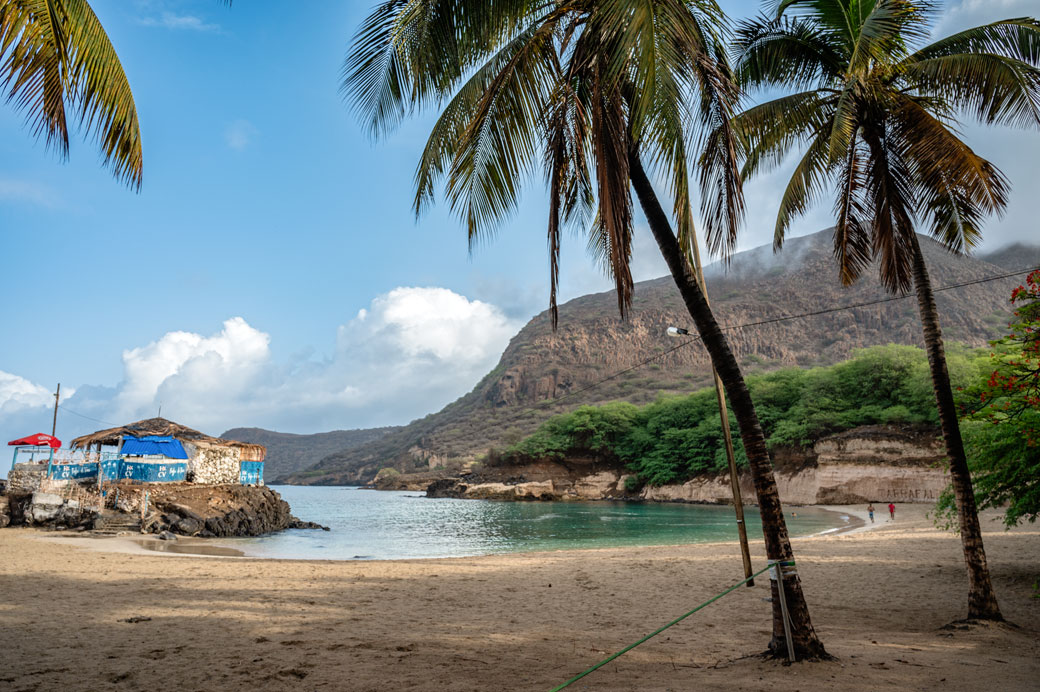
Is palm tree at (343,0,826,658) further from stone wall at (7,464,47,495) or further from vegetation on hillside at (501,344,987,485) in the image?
vegetation on hillside at (501,344,987,485)

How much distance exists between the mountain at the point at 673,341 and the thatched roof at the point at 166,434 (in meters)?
67.2

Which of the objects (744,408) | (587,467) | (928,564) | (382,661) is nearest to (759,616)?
(744,408)

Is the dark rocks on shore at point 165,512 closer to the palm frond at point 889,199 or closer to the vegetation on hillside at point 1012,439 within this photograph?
the palm frond at point 889,199

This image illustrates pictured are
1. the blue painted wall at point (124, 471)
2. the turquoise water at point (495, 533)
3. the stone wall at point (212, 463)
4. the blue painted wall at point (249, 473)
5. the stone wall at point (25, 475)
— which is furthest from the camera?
the blue painted wall at point (249, 473)

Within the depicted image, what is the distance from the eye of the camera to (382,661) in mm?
6215

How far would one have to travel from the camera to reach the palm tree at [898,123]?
22.9 feet

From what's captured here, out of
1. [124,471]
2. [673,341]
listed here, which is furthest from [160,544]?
[673,341]

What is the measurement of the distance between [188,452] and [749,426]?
37.8 metres

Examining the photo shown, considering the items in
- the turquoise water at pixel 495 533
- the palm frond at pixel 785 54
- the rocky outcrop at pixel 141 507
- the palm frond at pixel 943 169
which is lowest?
the turquoise water at pixel 495 533

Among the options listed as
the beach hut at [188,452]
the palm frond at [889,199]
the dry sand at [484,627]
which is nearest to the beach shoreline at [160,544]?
the dry sand at [484,627]

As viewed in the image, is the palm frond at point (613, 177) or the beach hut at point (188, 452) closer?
the palm frond at point (613, 177)

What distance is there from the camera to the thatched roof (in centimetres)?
3556

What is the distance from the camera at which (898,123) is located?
7.61m

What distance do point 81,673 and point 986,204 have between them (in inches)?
457
